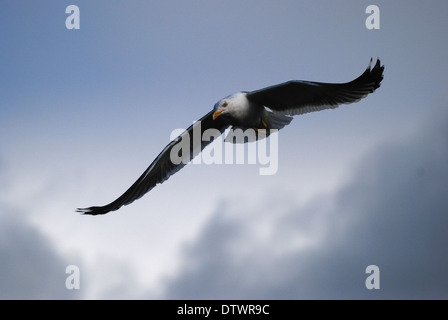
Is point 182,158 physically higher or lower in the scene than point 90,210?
higher

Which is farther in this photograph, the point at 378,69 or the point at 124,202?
the point at 124,202

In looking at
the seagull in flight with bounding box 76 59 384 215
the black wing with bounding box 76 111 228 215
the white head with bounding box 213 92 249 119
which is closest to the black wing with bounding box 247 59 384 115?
the seagull in flight with bounding box 76 59 384 215

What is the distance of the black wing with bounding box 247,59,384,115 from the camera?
248 inches

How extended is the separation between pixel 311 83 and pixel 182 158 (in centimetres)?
231

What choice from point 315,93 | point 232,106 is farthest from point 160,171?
point 315,93

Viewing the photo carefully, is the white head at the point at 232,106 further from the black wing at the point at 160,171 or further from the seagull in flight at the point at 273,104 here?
the black wing at the point at 160,171

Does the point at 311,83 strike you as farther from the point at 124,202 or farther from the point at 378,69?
the point at 124,202

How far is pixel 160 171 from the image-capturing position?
732cm

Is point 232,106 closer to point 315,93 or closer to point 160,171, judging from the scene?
point 315,93

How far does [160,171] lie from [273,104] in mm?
2020

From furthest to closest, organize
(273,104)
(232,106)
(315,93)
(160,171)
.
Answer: (160,171) < (273,104) < (315,93) < (232,106)

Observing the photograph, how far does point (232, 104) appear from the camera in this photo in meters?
6.35

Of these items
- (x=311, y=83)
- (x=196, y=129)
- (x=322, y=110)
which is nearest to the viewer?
(x=311, y=83)

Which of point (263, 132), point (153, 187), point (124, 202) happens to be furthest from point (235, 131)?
point (124, 202)
